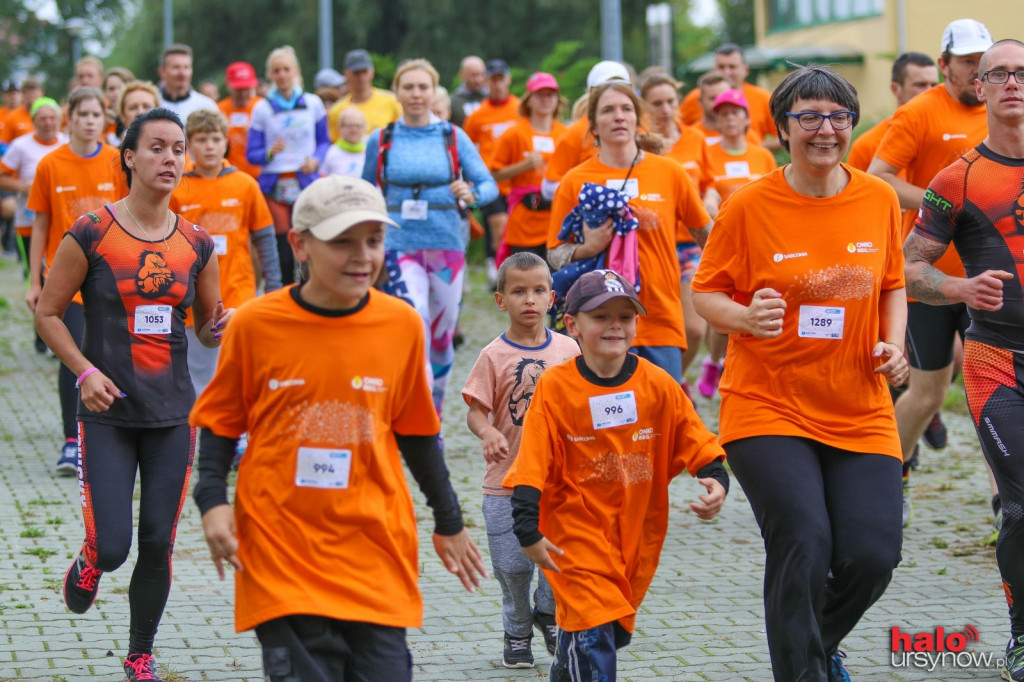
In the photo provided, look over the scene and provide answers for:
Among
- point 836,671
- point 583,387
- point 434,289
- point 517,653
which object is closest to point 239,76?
point 434,289

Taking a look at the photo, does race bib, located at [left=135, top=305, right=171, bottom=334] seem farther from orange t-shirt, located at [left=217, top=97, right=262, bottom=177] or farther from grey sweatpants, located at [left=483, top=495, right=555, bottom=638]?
orange t-shirt, located at [left=217, top=97, right=262, bottom=177]

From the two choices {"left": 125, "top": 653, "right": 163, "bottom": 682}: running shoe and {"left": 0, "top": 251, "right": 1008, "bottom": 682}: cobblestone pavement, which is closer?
{"left": 125, "top": 653, "right": 163, "bottom": 682}: running shoe

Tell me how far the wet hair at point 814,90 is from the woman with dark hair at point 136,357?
7.38ft

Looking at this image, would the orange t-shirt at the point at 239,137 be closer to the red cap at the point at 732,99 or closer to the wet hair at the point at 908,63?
the red cap at the point at 732,99

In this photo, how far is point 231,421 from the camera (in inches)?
159

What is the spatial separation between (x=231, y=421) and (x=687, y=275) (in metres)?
7.08

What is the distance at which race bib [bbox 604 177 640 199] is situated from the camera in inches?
300

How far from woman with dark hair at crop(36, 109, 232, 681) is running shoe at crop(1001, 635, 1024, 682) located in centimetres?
332

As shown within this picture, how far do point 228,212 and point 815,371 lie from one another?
5.05 metres

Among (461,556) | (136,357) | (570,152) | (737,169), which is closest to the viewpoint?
(461,556)

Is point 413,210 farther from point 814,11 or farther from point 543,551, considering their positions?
point 814,11

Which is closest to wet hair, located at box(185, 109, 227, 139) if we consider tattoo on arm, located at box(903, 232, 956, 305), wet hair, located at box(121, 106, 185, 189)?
wet hair, located at box(121, 106, 185, 189)

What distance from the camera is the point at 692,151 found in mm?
10758

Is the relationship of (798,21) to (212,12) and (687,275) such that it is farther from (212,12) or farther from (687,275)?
(687,275)
